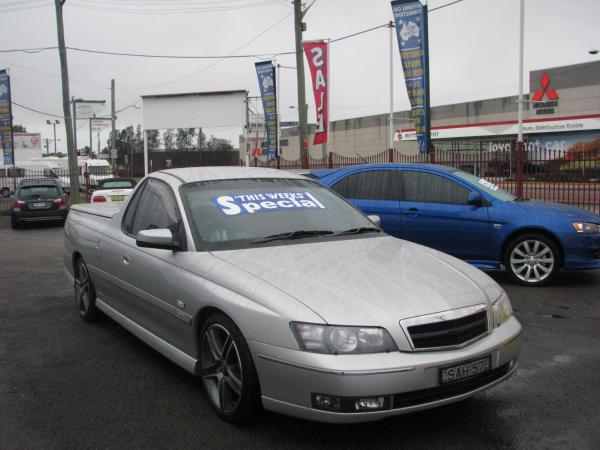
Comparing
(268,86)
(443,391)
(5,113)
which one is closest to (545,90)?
(268,86)

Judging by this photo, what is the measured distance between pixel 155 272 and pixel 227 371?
106 centimetres

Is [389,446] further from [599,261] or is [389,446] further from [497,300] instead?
[599,261]

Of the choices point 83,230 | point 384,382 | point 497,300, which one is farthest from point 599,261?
point 83,230

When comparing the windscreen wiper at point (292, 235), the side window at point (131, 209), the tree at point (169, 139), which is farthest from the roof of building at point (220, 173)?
the tree at point (169, 139)

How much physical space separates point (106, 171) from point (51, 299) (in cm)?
3336

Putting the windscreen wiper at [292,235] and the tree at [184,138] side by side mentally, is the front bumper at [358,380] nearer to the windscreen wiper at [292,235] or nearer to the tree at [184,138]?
the windscreen wiper at [292,235]

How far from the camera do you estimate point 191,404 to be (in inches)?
150

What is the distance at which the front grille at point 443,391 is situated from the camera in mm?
2961

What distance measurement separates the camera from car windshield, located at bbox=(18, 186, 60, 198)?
18.0m

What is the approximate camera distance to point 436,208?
7797 mm

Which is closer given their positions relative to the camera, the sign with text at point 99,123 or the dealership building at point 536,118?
the dealership building at point 536,118

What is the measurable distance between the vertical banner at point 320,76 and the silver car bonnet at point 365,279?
1540 cm

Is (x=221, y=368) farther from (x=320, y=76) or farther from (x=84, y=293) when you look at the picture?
(x=320, y=76)

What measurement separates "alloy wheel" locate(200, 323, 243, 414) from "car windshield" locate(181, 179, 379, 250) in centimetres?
64
